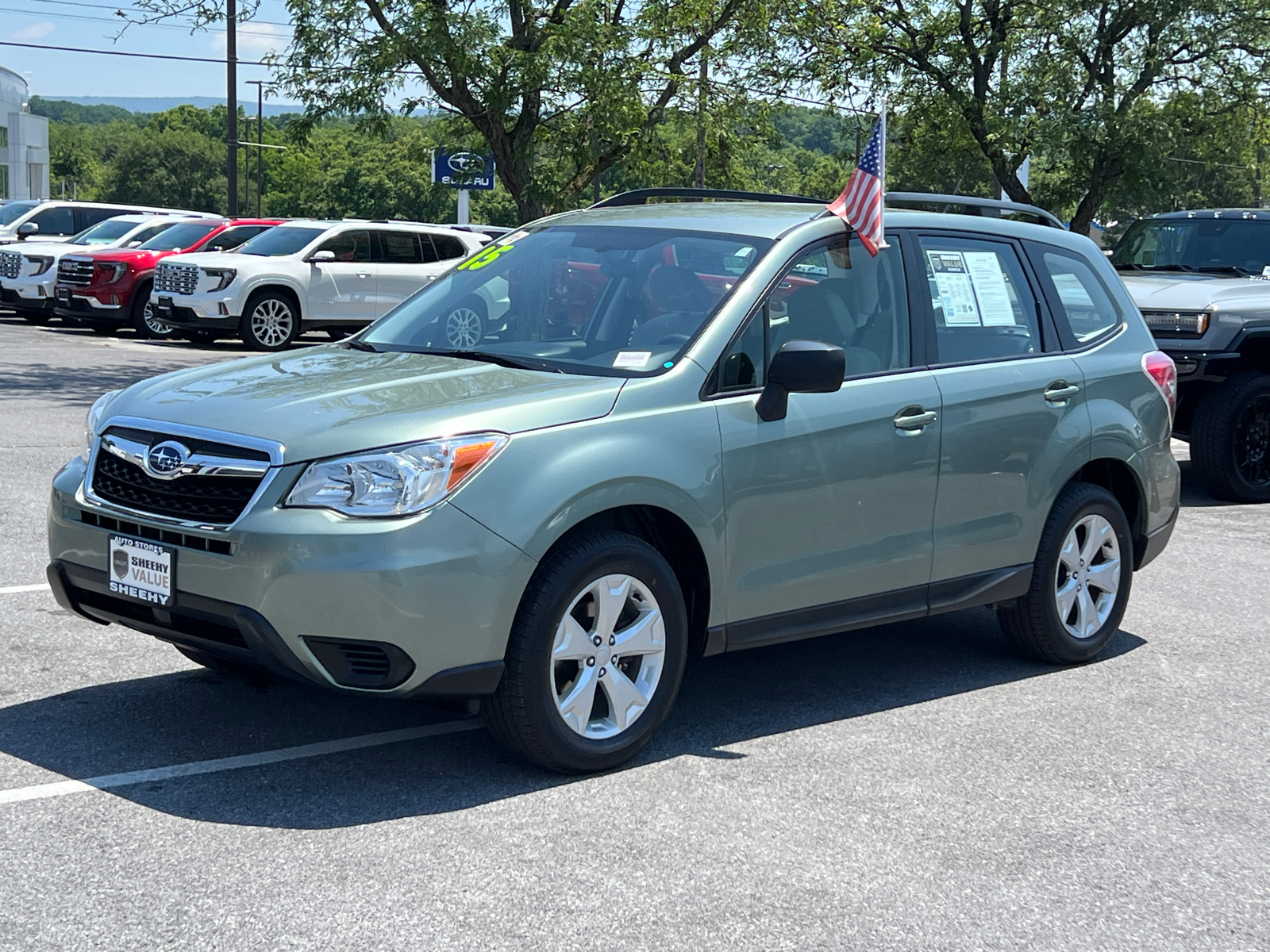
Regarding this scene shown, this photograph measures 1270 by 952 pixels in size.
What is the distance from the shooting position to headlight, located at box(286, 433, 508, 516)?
4.39 metres

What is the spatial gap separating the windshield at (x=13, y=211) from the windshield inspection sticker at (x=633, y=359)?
1141 inches

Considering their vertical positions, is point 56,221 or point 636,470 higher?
point 636,470

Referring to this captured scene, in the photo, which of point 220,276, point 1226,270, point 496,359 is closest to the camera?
point 496,359

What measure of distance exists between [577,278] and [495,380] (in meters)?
0.85

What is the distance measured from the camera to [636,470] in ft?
15.6

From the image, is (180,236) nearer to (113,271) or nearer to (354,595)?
(113,271)

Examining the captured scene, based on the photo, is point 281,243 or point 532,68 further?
point 281,243

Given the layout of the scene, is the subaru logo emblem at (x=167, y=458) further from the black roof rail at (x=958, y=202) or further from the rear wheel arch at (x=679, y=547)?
the black roof rail at (x=958, y=202)

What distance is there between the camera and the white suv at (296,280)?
2102cm

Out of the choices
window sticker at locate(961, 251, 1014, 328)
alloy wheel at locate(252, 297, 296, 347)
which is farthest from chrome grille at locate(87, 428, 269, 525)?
alloy wheel at locate(252, 297, 296, 347)

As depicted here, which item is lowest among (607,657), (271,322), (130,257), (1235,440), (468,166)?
(271,322)

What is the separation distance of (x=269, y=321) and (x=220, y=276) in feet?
2.93

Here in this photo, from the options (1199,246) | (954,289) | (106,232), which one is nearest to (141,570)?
Result: (954,289)

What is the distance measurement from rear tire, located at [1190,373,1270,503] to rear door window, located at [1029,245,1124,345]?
4.72 m
